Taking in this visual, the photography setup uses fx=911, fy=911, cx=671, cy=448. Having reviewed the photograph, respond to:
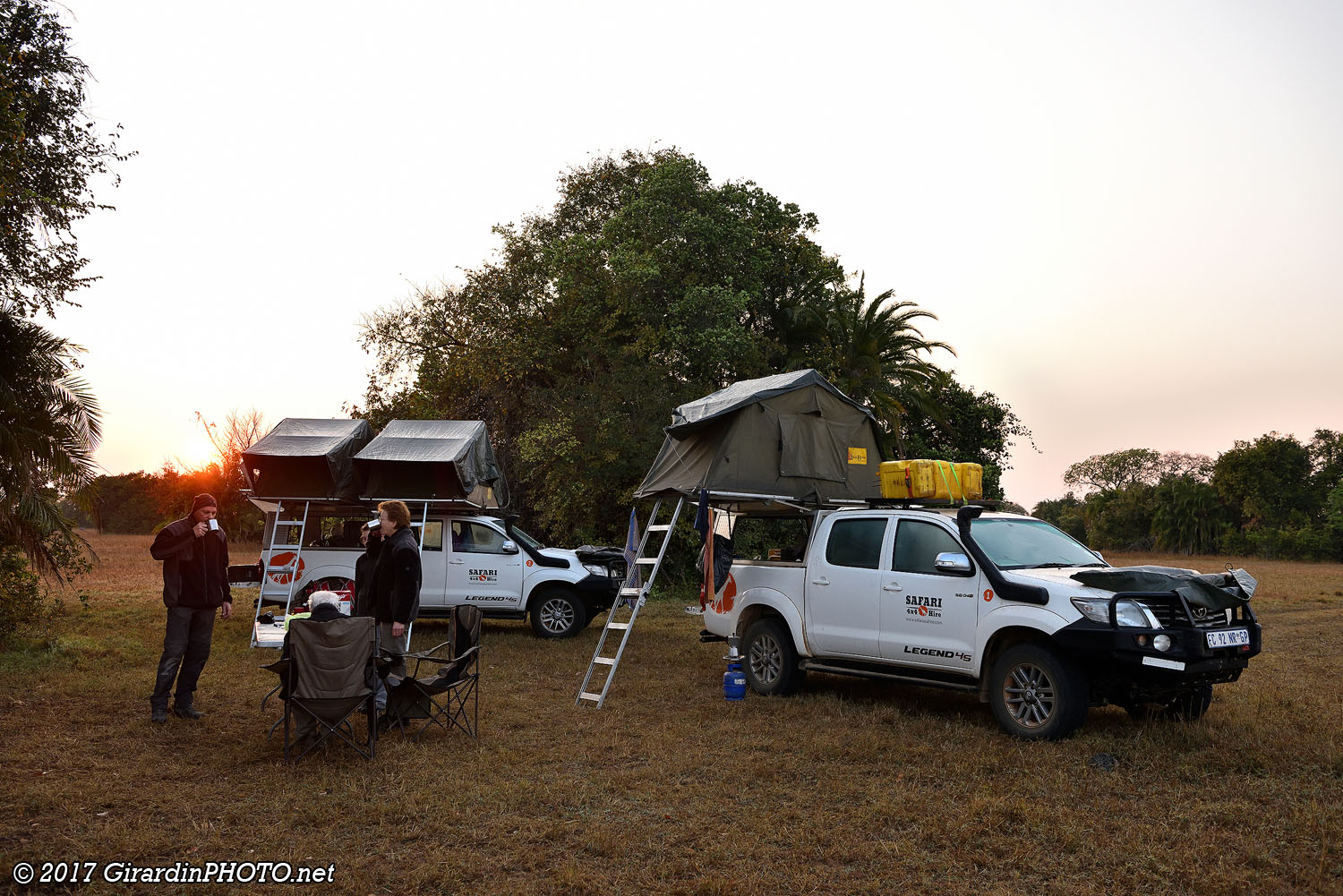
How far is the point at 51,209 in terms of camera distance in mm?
12367

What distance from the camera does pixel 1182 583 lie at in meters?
6.80

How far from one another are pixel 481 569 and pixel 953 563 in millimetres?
7613

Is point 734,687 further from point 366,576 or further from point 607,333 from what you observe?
point 607,333

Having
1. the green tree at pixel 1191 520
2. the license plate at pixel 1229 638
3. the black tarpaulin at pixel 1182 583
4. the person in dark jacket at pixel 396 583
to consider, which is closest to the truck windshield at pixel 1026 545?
the black tarpaulin at pixel 1182 583

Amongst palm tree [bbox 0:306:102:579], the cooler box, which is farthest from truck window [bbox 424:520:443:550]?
the cooler box

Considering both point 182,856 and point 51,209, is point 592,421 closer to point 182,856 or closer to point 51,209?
point 51,209

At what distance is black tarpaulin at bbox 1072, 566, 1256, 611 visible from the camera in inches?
264

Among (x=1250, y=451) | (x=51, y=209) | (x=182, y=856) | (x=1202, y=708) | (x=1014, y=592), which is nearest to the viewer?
(x=182, y=856)

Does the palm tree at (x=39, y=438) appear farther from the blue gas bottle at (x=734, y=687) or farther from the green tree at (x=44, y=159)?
the blue gas bottle at (x=734, y=687)

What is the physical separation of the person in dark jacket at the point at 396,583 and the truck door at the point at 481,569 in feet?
17.4

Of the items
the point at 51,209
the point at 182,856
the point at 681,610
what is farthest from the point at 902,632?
the point at 51,209

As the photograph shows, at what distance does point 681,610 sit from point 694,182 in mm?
10283

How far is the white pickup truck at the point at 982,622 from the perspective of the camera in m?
6.47

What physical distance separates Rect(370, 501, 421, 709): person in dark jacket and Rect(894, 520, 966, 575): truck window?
13.3ft
